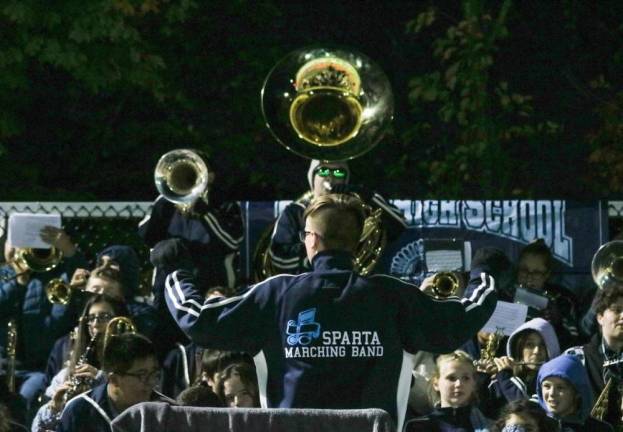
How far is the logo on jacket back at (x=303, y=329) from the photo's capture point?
248 inches

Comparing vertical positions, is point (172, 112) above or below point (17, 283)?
above

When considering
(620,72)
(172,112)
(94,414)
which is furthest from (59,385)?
→ (620,72)

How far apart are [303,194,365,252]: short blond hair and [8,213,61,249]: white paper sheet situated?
4658mm

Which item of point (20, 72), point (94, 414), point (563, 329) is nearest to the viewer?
point (94, 414)

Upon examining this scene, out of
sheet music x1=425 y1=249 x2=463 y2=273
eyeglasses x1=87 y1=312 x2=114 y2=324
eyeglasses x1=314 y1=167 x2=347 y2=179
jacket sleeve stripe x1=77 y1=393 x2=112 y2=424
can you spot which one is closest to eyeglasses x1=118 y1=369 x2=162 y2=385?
jacket sleeve stripe x1=77 y1=393 x2=112 y2=424

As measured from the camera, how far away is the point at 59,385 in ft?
30.9

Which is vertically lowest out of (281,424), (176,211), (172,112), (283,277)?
A: (281,424)

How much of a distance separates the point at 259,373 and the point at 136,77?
9.01 m

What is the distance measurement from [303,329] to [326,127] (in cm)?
407

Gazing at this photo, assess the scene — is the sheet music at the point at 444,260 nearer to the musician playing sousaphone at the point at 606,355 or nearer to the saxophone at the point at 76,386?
the musician playing sousaphone at the point at 606,355

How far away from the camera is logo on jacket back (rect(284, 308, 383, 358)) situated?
630 centimetres

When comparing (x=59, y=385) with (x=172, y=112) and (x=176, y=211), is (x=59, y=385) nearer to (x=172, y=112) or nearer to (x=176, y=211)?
(x=176, y=211)

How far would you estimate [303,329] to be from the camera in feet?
20.8

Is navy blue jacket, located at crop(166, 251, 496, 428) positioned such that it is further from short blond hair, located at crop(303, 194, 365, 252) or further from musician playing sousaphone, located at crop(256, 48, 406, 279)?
musician playing sousaphone, located at crop(256, 48, 406, 279)
